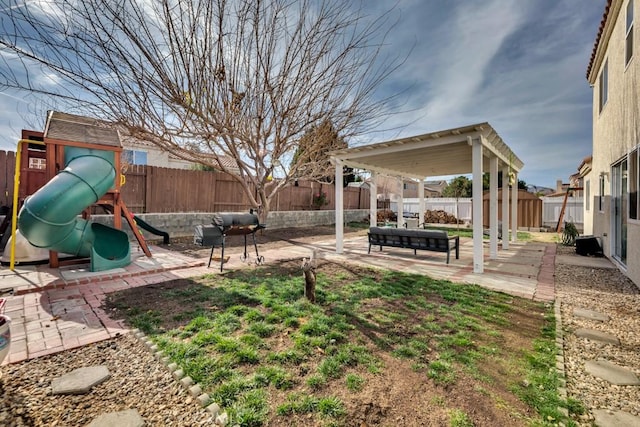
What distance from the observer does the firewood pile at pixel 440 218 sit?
20016 mm

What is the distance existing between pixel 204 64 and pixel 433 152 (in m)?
6.62

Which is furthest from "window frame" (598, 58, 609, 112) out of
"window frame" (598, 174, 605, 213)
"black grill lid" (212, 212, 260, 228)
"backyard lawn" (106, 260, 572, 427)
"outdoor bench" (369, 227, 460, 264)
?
"black grill lid" (212, 212, 260, 228)

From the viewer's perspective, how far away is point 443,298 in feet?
15.2

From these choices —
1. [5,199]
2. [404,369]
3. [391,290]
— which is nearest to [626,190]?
[391,290]

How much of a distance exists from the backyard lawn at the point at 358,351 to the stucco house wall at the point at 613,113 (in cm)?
419

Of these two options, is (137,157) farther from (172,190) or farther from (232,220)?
(232,220)

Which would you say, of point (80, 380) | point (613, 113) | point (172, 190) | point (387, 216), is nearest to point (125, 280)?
point (80, 380)

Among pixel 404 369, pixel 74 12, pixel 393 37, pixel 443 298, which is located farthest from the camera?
pixel 393 37

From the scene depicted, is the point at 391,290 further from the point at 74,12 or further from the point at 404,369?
the point at 74,12

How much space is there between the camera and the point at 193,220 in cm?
1138

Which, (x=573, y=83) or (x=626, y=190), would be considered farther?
(x=573, y=83)

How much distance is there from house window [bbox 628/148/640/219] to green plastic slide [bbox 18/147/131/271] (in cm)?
1035

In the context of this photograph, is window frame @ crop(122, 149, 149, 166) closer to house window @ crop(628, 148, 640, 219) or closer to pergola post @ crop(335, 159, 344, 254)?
pergola post @ crop(335, 159, 344, 254)

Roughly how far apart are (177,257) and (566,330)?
7.86 meters
